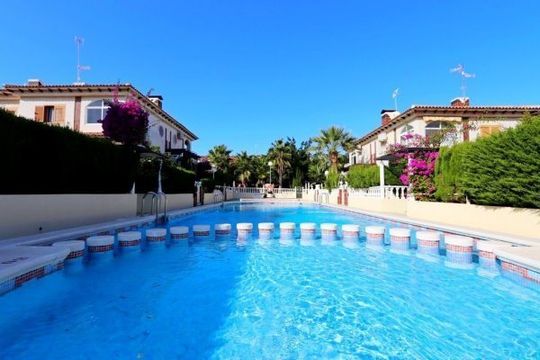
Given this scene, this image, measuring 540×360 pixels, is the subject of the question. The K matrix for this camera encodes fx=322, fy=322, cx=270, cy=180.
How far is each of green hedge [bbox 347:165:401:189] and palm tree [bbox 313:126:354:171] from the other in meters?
10.1

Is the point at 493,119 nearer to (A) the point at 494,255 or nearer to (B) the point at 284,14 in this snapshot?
(B) the point at 284,14

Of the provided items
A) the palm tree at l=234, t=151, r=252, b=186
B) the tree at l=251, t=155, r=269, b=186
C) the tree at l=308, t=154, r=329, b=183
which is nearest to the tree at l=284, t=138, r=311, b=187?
the tree at l=308, t=154, r=329, b=183

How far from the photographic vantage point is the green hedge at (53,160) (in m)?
7.62

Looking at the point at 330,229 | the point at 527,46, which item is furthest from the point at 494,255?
the point at 527,46

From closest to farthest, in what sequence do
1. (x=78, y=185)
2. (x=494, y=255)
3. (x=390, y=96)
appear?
(x=494, y=255) < (x=78, y=185) < (x=390, y=96)

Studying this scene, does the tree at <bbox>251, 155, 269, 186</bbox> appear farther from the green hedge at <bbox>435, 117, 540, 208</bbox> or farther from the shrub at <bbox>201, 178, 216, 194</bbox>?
the green hedge at <bbox>435, 117, 540, 208</bbox>

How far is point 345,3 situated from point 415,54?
690cm

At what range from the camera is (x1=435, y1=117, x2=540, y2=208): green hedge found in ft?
25.1

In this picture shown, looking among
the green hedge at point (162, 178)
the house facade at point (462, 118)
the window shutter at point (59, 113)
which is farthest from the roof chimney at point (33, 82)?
the house facade at point (462, 118)

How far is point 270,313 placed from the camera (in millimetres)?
4520

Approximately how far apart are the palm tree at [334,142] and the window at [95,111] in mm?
23603

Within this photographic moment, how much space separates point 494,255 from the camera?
680 cm

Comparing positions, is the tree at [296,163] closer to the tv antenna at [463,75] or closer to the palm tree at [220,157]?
the palm tree at [220,157]

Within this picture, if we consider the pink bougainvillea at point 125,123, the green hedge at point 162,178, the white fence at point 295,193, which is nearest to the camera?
the pink bougainvillea at point 125,123
